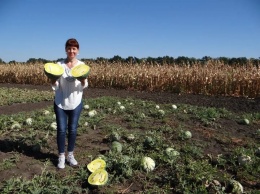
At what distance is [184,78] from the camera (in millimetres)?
14891

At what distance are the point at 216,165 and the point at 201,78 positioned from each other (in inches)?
417

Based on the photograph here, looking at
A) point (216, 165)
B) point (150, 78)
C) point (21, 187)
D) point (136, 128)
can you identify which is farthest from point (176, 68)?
point (21, 187)

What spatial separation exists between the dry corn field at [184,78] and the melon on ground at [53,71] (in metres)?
10.8

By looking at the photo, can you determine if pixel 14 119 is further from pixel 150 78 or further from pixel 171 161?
pixel 150 78

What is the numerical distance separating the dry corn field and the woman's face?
1063cm

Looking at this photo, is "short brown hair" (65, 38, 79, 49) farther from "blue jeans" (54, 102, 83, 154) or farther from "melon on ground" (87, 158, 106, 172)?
"melon on ground" (87, 158, 106, 172)

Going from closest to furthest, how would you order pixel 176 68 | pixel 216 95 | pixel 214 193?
pixel 214 193
pixel 216 95
pixel 176 68

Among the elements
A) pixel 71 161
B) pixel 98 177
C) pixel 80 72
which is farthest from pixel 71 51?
pixel 98 177

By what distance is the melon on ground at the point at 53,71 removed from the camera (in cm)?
399

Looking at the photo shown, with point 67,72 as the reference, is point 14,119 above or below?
below

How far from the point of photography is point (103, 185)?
145 inches

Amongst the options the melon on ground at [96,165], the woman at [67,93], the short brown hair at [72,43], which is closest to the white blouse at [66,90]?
the woman at [67,93]

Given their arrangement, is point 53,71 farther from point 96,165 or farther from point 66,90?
point 96,165

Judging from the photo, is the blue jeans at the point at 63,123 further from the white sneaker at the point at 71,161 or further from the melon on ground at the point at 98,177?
the melon on ground at the point at 98,177
